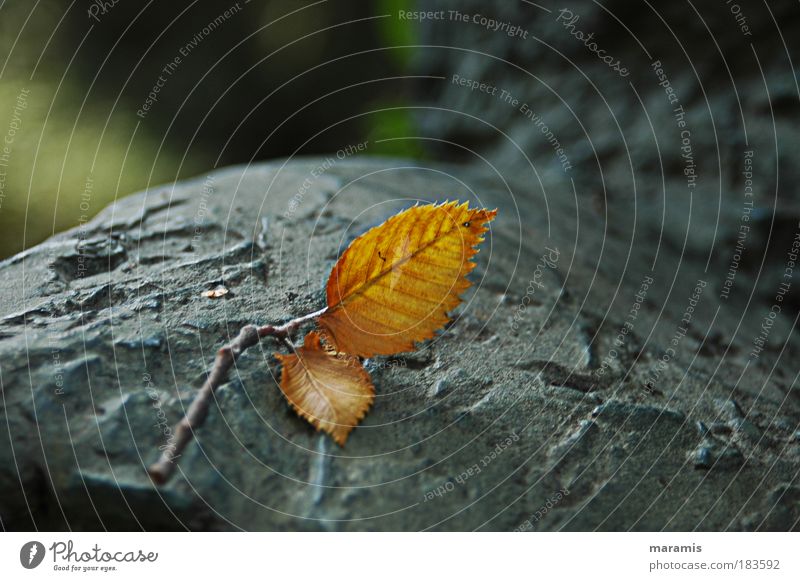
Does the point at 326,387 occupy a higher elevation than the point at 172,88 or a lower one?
lower

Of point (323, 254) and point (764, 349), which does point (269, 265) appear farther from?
point (764, 349)

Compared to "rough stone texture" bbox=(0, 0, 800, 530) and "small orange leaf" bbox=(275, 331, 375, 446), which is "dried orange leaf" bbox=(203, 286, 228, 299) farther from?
"small orange leaf" bbox=(275, 331, 375, 446)

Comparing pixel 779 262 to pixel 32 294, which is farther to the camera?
pixel 779 262

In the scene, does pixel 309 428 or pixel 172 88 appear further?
pixel 172 88

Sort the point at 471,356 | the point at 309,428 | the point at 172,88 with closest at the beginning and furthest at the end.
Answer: the point at 309,428
the point at 471,356
the point at 172,88

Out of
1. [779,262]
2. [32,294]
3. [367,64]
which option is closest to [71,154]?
[367,64]

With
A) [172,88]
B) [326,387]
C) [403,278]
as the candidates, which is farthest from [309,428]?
[172,88]

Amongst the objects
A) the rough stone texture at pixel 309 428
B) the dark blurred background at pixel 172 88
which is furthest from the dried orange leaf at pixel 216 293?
the dark blurred background at pixel 172 88

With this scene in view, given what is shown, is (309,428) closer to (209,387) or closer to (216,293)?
(209,387)
